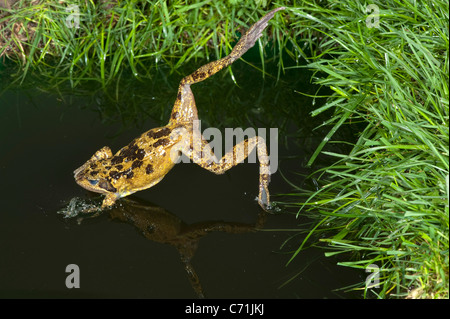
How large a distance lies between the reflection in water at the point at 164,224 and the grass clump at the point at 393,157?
1.34 feet

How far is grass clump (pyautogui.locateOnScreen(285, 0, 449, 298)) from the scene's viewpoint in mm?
2840

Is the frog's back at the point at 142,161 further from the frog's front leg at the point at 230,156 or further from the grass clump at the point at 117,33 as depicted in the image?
the grass clump at the point at 117,33

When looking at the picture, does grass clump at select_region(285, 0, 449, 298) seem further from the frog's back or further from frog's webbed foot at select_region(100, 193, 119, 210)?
frog's webbed foot at select_region(100, 193, 119, 210)

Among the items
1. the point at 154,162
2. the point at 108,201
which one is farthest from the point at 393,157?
the point at 108,201

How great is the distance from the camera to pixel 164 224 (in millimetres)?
3393

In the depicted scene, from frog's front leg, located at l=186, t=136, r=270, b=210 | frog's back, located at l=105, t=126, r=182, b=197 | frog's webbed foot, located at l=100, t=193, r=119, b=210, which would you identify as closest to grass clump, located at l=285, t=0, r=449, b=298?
frog's front leg, located at l=186, t=136, r=270, b=210

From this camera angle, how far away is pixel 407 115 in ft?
10.7

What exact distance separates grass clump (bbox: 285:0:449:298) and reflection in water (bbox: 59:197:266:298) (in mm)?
408

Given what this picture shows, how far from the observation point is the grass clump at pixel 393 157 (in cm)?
284

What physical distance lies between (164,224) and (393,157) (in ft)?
4.19

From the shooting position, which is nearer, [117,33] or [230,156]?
[230,156]

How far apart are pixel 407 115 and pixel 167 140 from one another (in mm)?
1322

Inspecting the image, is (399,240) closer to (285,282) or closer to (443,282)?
(443,282)

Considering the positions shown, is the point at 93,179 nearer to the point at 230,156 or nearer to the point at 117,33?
the point at 230,156
